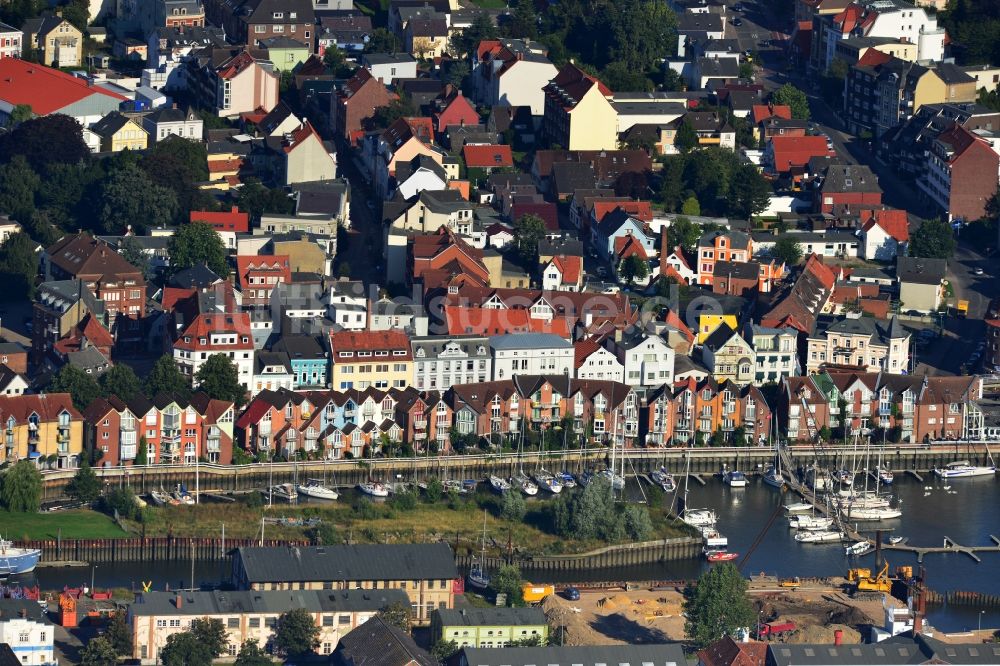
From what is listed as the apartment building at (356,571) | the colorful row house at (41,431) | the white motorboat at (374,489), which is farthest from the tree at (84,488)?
the apartment building at (356,571)

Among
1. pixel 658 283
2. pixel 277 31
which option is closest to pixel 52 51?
pixel 277 31

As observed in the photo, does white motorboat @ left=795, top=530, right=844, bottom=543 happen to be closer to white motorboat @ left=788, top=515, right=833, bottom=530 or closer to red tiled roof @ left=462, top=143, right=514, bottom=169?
white motorboat @ left=788, top=515, right=833, bottom=530

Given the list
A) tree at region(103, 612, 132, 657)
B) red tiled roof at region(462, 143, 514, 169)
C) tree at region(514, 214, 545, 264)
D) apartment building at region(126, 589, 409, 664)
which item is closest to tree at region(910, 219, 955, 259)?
tree at region(514, 214, 545, 264)

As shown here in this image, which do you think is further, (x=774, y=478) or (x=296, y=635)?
(x=774, y=478)

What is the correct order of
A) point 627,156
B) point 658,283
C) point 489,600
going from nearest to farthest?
point 489,600 → point 658,283 → point 627,156

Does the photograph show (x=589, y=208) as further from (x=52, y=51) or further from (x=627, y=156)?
(x=52, y=51)

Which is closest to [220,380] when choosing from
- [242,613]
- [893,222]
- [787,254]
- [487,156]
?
[242,613]

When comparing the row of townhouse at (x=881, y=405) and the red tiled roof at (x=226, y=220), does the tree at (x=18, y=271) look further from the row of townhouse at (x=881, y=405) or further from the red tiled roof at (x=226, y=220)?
the row of townhouse at (x=881, y=405)

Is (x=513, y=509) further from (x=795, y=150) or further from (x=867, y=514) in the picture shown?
(x=795, y=150)
